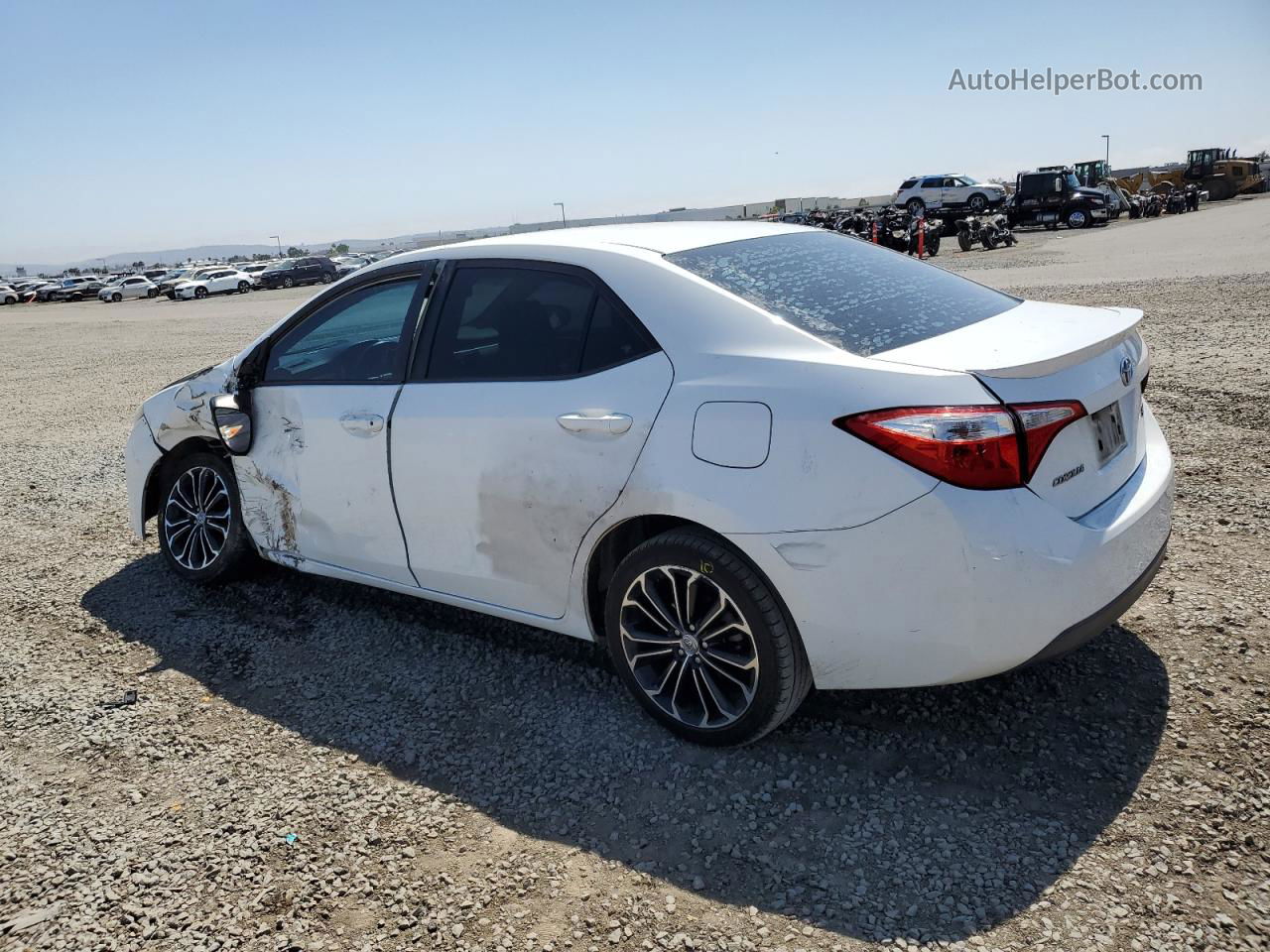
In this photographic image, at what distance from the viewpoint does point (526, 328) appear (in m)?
3.46

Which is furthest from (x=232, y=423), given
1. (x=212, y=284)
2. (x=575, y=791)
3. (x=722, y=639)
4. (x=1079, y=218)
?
(x=212, y=284)

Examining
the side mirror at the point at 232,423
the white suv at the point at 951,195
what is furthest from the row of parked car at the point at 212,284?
the side mirror at the point at 232,423

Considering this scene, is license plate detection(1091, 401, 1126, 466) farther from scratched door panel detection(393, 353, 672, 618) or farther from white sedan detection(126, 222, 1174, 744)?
scratched door panel detection(393, 353, 672, 618)

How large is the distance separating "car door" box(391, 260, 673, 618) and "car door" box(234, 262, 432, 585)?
0.15 meters

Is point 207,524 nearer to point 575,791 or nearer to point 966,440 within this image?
point 575,791

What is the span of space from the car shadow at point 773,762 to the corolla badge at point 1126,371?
1.10 metres

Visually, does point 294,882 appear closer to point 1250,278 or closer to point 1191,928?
point 1191,928

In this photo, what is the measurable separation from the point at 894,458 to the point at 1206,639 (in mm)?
1894

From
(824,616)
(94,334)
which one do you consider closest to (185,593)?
(824,616)

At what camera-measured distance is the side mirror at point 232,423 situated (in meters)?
4.34

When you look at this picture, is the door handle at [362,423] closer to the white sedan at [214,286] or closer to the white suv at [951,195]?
the white suv at [951,195]

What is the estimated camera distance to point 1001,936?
2.27 metres

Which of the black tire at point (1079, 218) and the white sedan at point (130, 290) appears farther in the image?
the white sedan at point (130, 290)

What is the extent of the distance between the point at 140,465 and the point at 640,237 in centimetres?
315
